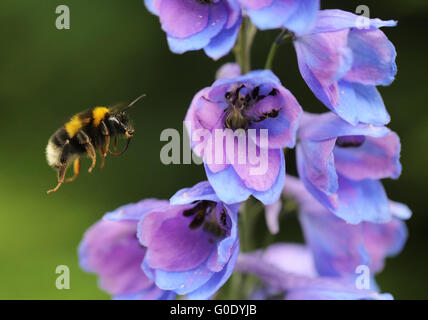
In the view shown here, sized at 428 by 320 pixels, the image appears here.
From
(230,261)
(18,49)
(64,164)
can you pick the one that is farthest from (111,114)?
(18,49)

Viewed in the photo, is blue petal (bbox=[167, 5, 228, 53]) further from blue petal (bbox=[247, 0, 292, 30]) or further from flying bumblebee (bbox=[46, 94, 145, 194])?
flying bumblebee (bbox=[46, 94, 145, 194])

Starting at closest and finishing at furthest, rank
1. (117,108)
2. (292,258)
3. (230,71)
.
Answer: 1. (230,71)
2. (117,108)
3. (292,258)

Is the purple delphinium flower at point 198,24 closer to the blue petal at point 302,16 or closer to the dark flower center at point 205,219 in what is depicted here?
the blue petal at point 302,16

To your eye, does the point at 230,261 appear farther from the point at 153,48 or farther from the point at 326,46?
the point at 153,48

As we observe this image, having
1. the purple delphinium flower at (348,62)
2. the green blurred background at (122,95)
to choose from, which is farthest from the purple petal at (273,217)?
the green blurred background at (122,95)

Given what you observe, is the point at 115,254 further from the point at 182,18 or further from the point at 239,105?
the point at 182,18

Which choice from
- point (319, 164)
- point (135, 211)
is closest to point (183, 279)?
point (135, 211)
